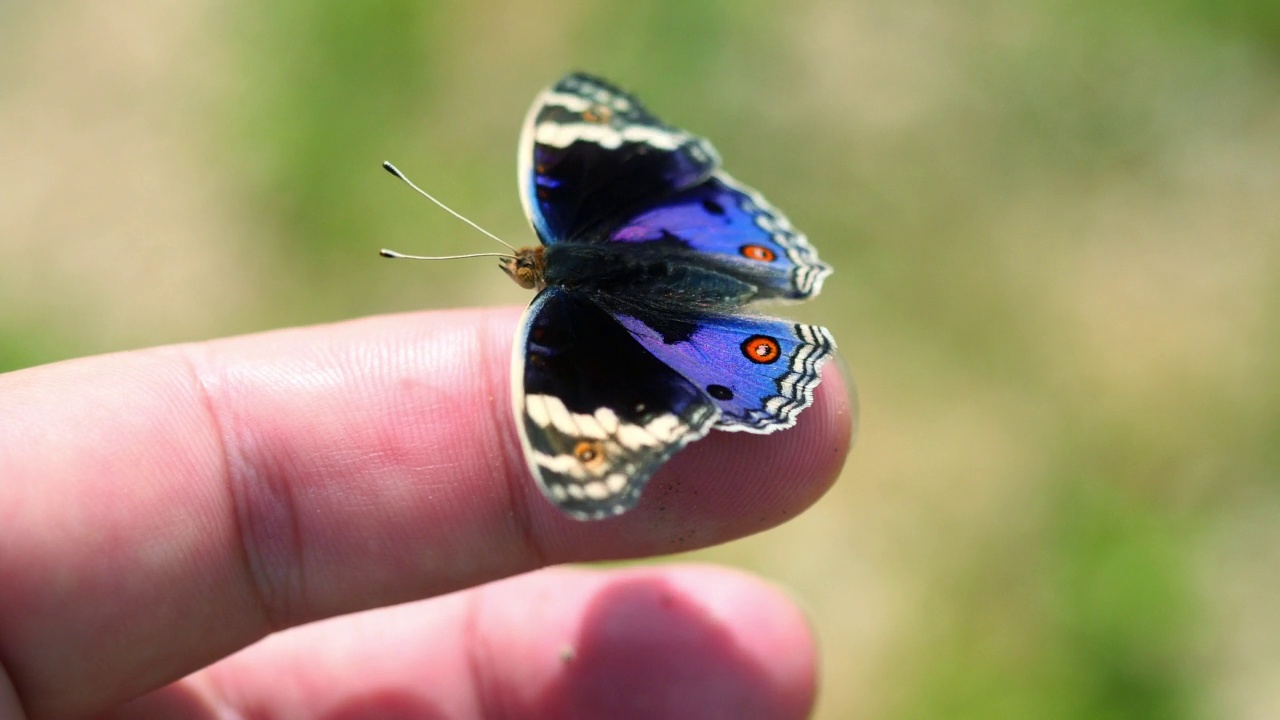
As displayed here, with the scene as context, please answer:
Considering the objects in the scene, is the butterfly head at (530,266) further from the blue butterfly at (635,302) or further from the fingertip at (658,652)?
the fingertip at (658,652)

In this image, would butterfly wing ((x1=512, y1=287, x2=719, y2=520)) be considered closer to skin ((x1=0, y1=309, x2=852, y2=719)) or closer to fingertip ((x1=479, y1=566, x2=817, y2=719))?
skin ((x1=0, y1=309, x2=852, y2=719))

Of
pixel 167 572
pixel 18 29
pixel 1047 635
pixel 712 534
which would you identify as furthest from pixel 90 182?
pixel 1047 635

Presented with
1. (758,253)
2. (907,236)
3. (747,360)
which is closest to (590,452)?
(747,360)

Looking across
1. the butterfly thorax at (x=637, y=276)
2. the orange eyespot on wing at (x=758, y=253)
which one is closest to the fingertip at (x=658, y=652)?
the butterfly thorax at (x=637, y=276)

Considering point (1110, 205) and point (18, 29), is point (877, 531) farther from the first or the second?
point (18, 29)

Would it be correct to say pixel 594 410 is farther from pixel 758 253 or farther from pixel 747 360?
pixel 758 253

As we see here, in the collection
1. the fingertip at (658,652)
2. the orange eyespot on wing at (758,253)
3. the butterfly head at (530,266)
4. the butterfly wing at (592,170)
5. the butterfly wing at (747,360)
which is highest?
the butterfly wing at (592,170)

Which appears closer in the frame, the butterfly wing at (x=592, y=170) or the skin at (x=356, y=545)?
the skin at (x=356, y=545)
